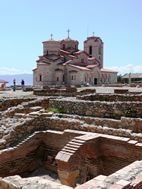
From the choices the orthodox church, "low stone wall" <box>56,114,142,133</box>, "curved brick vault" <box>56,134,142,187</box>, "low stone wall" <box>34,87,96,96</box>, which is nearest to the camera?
"curved brick vault" <box>56,134,142,187</box>

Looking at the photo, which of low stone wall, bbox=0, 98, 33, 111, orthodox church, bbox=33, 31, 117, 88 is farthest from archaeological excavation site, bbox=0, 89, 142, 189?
orthodox church, bbox=33, 31, 117, 88

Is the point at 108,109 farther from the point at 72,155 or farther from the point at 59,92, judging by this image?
A: the point at 59,92

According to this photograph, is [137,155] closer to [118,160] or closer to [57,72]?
[118,160]

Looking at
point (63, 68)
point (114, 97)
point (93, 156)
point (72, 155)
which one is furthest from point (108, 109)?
point (63, 68)

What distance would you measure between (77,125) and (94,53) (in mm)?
54665

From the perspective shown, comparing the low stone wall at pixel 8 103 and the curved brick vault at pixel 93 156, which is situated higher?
the low stone wall at pixel 8 103

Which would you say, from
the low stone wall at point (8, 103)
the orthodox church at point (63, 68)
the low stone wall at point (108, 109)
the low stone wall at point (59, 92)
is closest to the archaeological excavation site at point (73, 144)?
the low stone wall at point (108, 109)

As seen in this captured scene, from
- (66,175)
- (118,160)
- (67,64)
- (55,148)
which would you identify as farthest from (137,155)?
(67,64)

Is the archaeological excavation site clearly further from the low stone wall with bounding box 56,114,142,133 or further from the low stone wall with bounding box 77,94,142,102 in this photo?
the low stone wall with bounding box 77,94,142,102

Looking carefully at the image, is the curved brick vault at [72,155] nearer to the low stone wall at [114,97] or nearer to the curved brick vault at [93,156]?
the curved brick vault at [93,156]

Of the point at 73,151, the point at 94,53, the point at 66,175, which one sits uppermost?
the point at 94,53

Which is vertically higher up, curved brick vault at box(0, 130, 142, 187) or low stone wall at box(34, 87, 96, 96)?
low stone wall at box(34, 87, 96, 96)

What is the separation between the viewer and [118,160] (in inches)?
362

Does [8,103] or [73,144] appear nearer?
[73,144]
